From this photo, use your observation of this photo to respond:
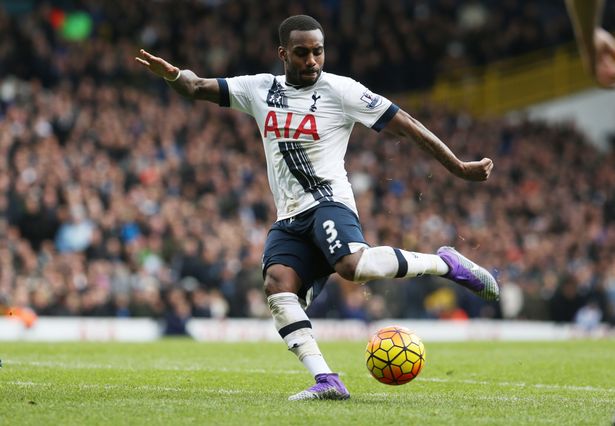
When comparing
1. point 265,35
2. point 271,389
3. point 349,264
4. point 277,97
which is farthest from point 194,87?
point 265,35

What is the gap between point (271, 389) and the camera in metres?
8.59

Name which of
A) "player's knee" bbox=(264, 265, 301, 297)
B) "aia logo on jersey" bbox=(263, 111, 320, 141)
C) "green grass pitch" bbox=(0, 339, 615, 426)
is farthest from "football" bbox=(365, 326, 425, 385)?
"aia logo on jersey" bbox=(263, 111, 320, 141)

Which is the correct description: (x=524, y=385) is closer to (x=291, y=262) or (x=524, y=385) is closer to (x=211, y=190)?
(x=291, y=262)

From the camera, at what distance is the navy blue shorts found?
24.7 ft

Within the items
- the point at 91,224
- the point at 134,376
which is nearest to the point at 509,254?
the point at 91,224

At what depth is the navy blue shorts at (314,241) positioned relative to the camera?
7.52 metres

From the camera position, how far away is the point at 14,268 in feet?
63.1

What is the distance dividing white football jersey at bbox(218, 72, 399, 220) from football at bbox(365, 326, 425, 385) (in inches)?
40.1

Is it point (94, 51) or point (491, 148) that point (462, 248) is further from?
point (94, 51)

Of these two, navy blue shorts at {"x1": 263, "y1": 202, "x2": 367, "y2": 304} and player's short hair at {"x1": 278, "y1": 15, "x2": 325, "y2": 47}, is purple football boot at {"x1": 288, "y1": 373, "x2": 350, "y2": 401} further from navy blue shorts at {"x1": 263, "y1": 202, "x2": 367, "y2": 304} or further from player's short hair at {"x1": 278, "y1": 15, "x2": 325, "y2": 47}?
player's short hair at {"x1": 278, "y1": 15, "x2": 325, "y2": 47}

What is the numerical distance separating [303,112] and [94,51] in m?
17.8

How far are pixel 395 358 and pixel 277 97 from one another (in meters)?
2.05

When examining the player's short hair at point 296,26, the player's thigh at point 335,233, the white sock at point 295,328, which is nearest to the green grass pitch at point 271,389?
the white sock at point 295,328

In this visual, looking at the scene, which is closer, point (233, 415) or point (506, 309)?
point (233, 415)
